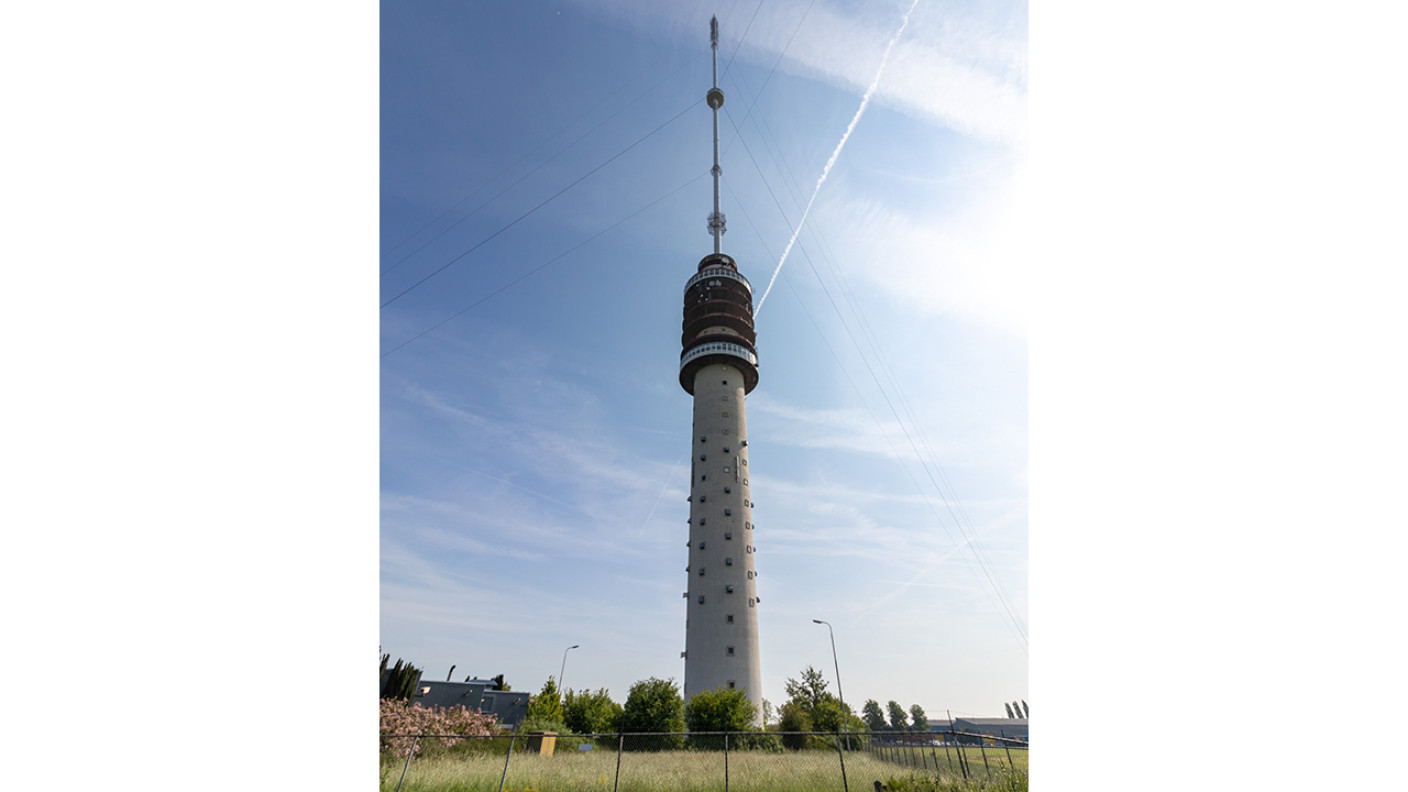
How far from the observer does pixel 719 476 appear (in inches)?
2109

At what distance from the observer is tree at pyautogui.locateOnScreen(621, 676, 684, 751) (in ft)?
135

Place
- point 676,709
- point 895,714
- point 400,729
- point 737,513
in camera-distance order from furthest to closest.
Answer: point 895,714
point 737,513
point 676,709
point 400,729

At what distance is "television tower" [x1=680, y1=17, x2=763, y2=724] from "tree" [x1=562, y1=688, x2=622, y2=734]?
244 inches

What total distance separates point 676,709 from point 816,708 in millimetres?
12448

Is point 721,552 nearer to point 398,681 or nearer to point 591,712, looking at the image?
point 591,712

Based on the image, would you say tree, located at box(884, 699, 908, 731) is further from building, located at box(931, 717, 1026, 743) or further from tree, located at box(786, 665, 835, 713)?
tree, located at box(786, 665, 835, 713)

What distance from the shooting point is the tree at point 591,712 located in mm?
42750

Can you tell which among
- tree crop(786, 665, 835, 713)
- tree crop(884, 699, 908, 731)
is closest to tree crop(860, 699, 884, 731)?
tree crop(884, 699, 908, 731)

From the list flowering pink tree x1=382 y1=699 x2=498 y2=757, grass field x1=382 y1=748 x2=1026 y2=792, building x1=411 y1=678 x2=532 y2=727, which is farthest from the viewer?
building x1=411 y1=678 x2=532 y2=727

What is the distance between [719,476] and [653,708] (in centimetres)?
2019

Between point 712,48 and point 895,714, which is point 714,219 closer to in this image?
point 712,48

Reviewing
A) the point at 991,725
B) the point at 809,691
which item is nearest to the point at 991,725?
the point at 991,725

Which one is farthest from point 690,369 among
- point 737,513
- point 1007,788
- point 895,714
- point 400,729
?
point 895,714

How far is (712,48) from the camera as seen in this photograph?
56.0 metres
